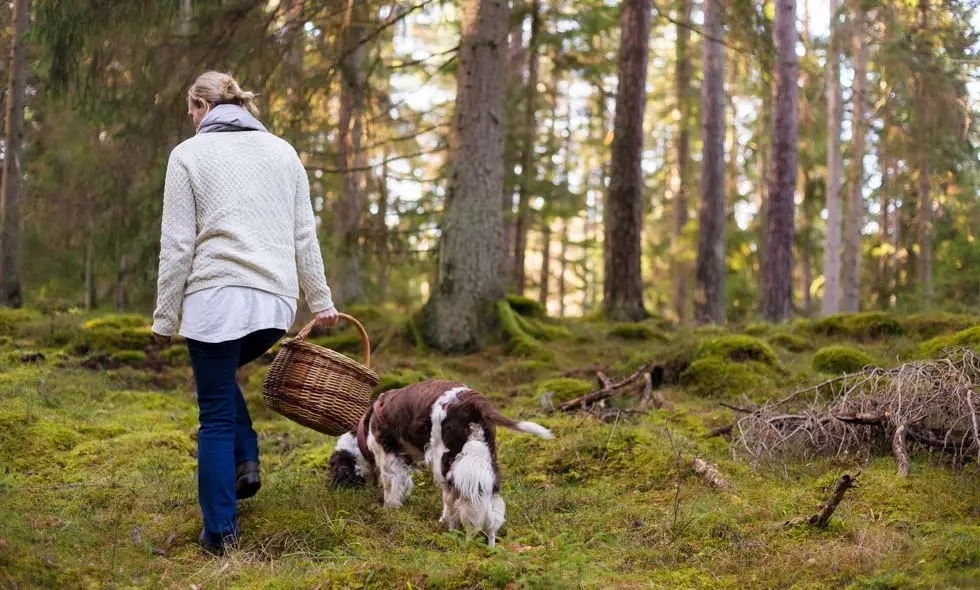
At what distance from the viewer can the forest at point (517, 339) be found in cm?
448

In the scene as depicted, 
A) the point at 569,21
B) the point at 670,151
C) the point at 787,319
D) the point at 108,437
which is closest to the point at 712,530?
the point at 108,437

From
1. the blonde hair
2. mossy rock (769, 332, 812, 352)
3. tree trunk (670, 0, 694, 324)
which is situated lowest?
mossy rock (769, 332, 812, 352)

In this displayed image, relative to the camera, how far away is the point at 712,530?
470 cm

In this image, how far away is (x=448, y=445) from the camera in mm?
4941

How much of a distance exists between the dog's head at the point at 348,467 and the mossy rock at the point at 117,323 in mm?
6510

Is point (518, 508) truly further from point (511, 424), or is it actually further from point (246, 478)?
point (246, 478)

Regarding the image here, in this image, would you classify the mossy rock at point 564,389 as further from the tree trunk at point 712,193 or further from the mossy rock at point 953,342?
the tree trunk at point 712,193

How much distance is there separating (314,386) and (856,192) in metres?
20.4

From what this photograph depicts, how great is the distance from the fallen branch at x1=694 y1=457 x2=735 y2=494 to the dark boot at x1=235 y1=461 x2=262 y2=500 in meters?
2.84

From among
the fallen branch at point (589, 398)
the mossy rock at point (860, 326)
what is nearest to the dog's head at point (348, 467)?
the fallen branch at point (589, 398)

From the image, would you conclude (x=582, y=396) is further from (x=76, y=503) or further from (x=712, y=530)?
(x=76, y=503)

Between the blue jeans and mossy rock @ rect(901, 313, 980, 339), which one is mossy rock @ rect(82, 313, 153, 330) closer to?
the blue jeans

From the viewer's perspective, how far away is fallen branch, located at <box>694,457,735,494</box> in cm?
551

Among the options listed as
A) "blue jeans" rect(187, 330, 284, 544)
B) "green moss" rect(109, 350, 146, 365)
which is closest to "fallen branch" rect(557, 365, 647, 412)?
"blue jeans" rect(187, 330, 284, 544)
